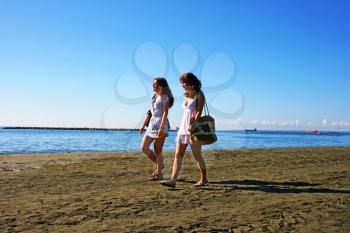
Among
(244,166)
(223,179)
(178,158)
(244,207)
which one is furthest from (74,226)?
(244,166)

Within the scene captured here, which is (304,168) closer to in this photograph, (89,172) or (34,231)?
(89,172)

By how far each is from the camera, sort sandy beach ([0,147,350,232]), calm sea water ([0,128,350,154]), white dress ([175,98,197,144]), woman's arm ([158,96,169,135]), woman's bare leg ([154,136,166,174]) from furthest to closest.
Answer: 1. calm sea water ([0,128,350,154])
2. woman's bare leg ([154,136,166,174])
3. woman's arm ([158,96,169,135])
4. white dress ([175,98,197,144])
5. sandy beach ([0,147,350,232])

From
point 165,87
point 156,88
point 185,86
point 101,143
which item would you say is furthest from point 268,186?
point 101,143

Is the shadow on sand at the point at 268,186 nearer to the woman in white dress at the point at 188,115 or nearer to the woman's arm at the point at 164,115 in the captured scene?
the woman in white dress at the point at 188,115

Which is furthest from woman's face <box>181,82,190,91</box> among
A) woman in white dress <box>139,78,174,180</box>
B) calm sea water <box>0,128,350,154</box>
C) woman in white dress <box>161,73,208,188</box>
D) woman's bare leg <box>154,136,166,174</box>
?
calm sea water <box>0,128,350,154</box>

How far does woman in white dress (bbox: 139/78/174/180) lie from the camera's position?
7.23 meters

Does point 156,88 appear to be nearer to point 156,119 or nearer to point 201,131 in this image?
point 156,119

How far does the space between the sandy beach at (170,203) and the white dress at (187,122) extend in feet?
2.87

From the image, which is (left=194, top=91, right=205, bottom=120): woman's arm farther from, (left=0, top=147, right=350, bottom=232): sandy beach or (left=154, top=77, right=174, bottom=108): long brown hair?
(left=0, top=147, right=350, bottom=232): sandy beach

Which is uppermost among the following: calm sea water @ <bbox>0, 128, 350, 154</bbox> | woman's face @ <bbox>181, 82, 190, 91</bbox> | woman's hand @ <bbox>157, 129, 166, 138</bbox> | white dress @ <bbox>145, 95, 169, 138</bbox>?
woman's face @ <bbox>181, 82, 190, 91</bbox>

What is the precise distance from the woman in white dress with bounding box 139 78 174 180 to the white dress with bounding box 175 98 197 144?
614 mm

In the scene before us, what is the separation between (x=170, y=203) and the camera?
5.12 m

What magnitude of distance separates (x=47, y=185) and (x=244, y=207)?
145 inches

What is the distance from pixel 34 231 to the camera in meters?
3.76
